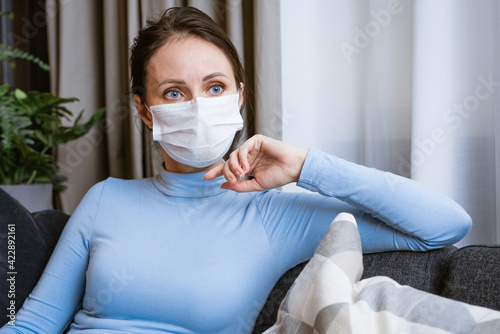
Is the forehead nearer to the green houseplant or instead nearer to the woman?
the woman

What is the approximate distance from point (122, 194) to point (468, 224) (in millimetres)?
731

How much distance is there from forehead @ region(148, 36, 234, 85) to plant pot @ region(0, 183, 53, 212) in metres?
0.84

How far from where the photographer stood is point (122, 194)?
3.50 feet

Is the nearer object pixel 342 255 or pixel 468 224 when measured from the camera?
pixel 342 255

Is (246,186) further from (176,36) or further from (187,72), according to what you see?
(176,36)

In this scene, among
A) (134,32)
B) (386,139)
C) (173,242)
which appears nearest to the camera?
(173,242)

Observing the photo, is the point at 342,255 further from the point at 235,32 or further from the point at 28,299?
the point at 235,32

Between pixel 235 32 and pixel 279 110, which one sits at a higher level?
pixel 235 32

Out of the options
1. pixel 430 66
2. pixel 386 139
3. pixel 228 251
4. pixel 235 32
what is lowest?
pixel 228 251

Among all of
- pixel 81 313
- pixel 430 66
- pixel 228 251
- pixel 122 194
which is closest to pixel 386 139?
pixel 430 66

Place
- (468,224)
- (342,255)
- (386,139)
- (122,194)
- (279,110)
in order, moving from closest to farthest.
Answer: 1. (342,255)
2. (468,224)
3. (122,194)
4. (386,139)
5. (279,110)

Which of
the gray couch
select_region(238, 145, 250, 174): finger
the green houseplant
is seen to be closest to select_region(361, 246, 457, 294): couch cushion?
the gray couch

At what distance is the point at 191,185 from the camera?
1035 millimetres

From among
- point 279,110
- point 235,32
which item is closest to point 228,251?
point 279,110
